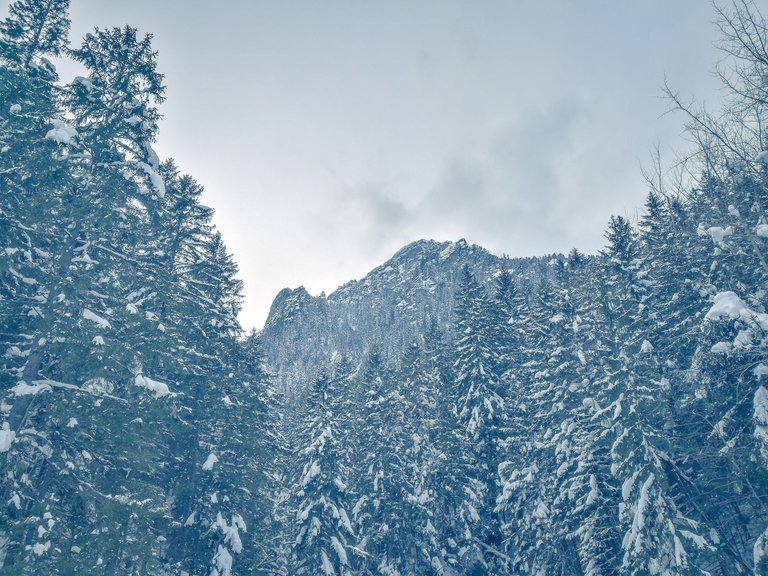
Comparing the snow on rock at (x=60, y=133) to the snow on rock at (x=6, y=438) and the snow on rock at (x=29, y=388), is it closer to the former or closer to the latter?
the snow on rock at (x=29, y=388)

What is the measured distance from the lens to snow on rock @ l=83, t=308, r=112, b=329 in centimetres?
1112

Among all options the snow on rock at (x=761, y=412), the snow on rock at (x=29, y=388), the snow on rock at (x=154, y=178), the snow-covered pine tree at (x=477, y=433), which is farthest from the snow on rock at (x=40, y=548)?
the snow-covered pine tree at (x=477, y=433)

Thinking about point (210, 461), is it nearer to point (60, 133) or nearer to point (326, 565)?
point (326, 565)

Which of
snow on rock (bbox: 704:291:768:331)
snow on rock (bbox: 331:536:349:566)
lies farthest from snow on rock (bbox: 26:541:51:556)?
snow on rock (bbox: 331:536:349:566)

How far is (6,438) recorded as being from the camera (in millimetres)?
9148

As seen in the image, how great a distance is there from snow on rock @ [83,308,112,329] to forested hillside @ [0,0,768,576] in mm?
270

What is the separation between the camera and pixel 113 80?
13.9 metres

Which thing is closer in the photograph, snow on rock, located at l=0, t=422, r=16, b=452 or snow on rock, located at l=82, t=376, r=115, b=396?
snow on rock, located at l=0, t=422, r=16, b=452

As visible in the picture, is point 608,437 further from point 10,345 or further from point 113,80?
point 113,80

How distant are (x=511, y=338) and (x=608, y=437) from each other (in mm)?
13788

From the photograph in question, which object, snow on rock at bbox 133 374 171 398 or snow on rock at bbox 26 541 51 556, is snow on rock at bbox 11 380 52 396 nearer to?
snow on rock at bbox 133 374 171 398

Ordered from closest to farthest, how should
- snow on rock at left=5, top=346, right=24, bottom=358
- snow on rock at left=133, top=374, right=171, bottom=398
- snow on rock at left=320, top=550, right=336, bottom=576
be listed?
1. snow on rock at left=5, top=346, right=24, bottom=358
2. snow on rock at left=133, top=374, right=171, bottom=398
3. snow on rock at left=320, top=550, right=336, bottom=576

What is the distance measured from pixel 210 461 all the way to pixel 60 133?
38.9ft

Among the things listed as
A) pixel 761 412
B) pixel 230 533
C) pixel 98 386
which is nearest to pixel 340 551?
pixel 230 533
